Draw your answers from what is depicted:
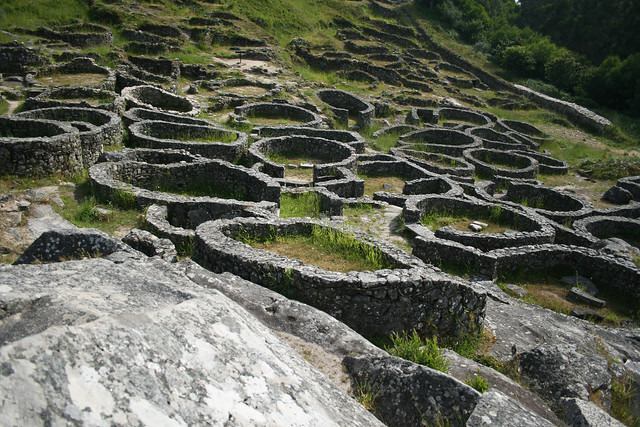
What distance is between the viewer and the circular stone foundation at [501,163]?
77.7 feet

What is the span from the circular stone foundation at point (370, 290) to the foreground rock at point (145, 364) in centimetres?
276

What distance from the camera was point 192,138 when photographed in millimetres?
19328

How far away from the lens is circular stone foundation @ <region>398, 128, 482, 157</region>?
85.9 ft

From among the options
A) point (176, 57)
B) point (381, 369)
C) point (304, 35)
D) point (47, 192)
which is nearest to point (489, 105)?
point (304, 35)

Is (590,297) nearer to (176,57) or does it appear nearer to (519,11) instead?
(176,57)

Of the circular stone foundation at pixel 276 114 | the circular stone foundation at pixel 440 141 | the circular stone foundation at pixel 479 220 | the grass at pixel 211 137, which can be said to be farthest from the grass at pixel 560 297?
the circular stone foundation at pixel 276 114

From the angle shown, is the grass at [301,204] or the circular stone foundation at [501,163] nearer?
the grass at [301,204]

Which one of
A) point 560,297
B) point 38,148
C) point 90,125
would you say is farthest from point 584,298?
point 90,125

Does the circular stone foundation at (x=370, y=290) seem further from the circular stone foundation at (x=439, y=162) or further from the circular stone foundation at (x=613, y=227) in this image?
the circular stone foundation at (x=439, y=162)

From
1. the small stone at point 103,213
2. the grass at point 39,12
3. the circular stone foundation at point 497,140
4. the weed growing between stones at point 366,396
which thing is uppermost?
the grass at point 39,12

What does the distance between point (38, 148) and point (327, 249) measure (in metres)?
9.42

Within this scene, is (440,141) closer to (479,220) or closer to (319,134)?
(319,134)

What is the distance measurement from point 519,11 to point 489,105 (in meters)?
A: 53.5

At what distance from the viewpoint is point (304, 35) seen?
4741 cm
